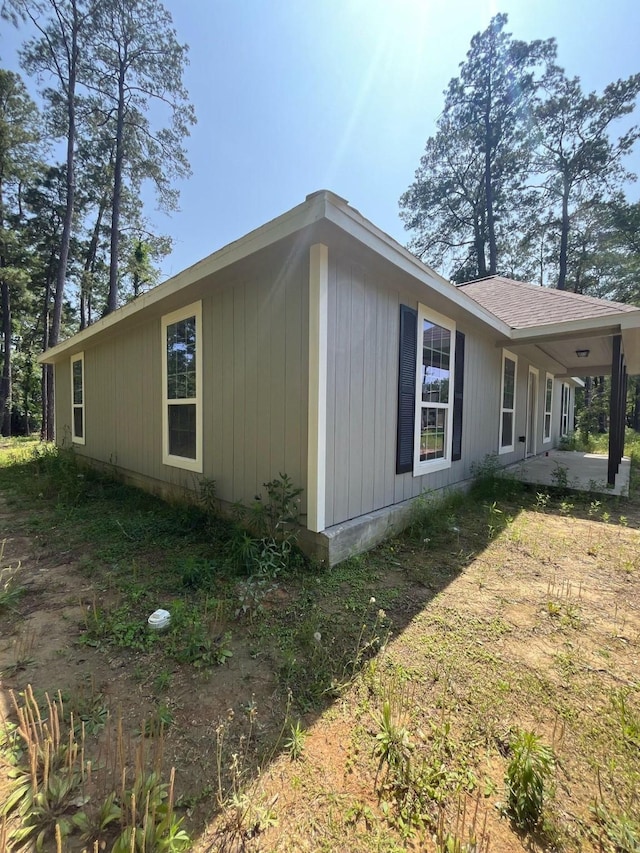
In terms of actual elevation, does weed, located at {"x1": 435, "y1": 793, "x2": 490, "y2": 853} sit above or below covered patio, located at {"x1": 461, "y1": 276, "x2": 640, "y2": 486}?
below

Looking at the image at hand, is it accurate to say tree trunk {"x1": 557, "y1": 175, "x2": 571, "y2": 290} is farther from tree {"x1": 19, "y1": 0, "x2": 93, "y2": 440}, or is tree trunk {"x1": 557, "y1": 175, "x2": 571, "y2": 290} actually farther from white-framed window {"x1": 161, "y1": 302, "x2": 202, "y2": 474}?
white-framed window {"x1": 161, "y1": 302, "x2": 202, "y2": 474}

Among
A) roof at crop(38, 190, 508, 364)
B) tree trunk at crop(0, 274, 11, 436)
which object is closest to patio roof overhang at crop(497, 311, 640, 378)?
roof at crop(38, 190, 508, 364)

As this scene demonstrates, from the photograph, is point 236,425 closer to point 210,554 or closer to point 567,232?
point 210,554

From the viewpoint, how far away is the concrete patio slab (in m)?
5.25

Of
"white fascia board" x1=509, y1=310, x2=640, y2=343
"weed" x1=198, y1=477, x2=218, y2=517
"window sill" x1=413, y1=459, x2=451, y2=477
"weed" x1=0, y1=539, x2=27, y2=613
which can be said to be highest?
"white fascia board" x1=509, y1=310, x2=640, y2=343

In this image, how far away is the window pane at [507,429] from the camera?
659 cm

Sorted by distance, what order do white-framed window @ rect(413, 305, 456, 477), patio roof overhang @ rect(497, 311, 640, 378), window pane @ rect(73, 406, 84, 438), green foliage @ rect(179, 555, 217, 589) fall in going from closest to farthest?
green foliage @ rect(179, 555, 217, 589)
white-framed window @ rect(413, 305, 456, 477)
patio roof overhang @ rect(497, 311, 640, 378)
window pane @ rect(73, 406, 84, 438)

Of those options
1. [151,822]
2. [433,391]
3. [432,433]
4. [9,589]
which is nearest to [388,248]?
[433,391]

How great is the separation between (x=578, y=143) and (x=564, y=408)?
437 inches

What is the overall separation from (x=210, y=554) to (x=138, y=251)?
1594 centimetres

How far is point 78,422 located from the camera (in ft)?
25.0

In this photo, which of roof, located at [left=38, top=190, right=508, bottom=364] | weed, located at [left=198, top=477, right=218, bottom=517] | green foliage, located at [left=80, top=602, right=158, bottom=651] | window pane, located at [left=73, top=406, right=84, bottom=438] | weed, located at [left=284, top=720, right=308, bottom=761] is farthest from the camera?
window pane, located at [left=73, top=406, right=84, bottom=438]

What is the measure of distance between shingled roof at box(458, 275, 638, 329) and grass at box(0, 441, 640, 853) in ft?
11.0

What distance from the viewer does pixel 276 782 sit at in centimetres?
126
